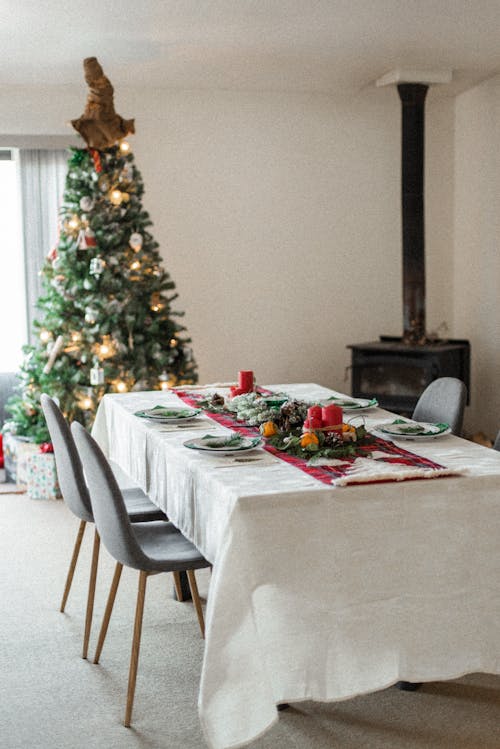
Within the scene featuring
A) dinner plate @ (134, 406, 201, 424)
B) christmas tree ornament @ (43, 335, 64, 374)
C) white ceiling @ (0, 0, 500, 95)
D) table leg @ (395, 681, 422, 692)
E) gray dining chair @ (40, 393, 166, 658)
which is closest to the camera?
table leg @ (395, 681, 422, 692)

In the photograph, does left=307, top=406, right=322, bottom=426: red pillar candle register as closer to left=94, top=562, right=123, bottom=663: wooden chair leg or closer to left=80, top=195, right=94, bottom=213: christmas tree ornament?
left=94, top=562, right=123, bottom=663: wooden chair leg

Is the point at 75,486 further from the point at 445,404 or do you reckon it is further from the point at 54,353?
the point at 54,353

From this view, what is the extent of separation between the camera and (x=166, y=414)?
11.6 feet

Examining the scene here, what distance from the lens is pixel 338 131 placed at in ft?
22.2

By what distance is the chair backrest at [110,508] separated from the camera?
2678mm

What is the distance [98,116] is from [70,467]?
9.27 ft

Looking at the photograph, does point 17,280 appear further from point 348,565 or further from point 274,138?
point 348,565

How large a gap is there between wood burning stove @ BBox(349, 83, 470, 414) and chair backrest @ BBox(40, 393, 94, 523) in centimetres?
324

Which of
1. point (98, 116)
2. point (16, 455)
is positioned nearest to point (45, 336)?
point (16, 455)

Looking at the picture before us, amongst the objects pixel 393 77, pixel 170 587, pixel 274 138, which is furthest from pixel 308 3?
pixel 170 587

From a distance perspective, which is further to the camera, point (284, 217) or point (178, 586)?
point (284, 217)

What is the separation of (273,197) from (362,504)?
4558 millimetres

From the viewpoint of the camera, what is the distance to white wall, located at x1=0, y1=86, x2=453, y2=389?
21.3 feet

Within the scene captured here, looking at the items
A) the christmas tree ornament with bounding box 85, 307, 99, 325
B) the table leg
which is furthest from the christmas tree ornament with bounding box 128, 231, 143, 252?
the table leg
